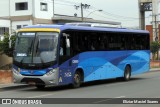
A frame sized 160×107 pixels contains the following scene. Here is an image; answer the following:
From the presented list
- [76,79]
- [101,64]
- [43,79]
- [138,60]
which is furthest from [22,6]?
[43,79]

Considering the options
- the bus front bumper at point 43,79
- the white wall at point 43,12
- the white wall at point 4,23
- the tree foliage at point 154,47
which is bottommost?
the tree foliage at point 154,47

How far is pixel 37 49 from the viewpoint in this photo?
19.8 meters

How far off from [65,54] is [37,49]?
1414 millimetres

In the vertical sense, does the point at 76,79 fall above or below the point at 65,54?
below

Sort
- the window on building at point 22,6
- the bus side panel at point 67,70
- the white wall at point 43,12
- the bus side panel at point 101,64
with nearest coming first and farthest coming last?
the bus side panel at point 67,70, the bus side panel at point 101,64, the white wall at point 43,12, the window on building at point 22,6

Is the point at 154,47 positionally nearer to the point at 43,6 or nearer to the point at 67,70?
the point at 43,6

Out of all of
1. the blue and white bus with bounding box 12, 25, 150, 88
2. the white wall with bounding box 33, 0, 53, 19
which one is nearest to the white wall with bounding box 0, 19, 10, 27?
the white wall with bounding box 33, 0, 53, 19

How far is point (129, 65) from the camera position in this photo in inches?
1104

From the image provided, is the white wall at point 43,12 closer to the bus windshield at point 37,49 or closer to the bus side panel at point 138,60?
the bus side panel at point 138,60

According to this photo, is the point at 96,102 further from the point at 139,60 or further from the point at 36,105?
the point at 139,60

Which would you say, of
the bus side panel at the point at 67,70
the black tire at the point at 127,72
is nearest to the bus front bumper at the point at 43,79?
the bus side panel at the point at 67,70

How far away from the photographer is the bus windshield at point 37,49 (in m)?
19.7

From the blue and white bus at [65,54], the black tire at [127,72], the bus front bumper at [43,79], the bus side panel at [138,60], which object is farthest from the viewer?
the bus side panel at [138,60]

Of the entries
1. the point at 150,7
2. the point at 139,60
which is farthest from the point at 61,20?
the point at 139,60
